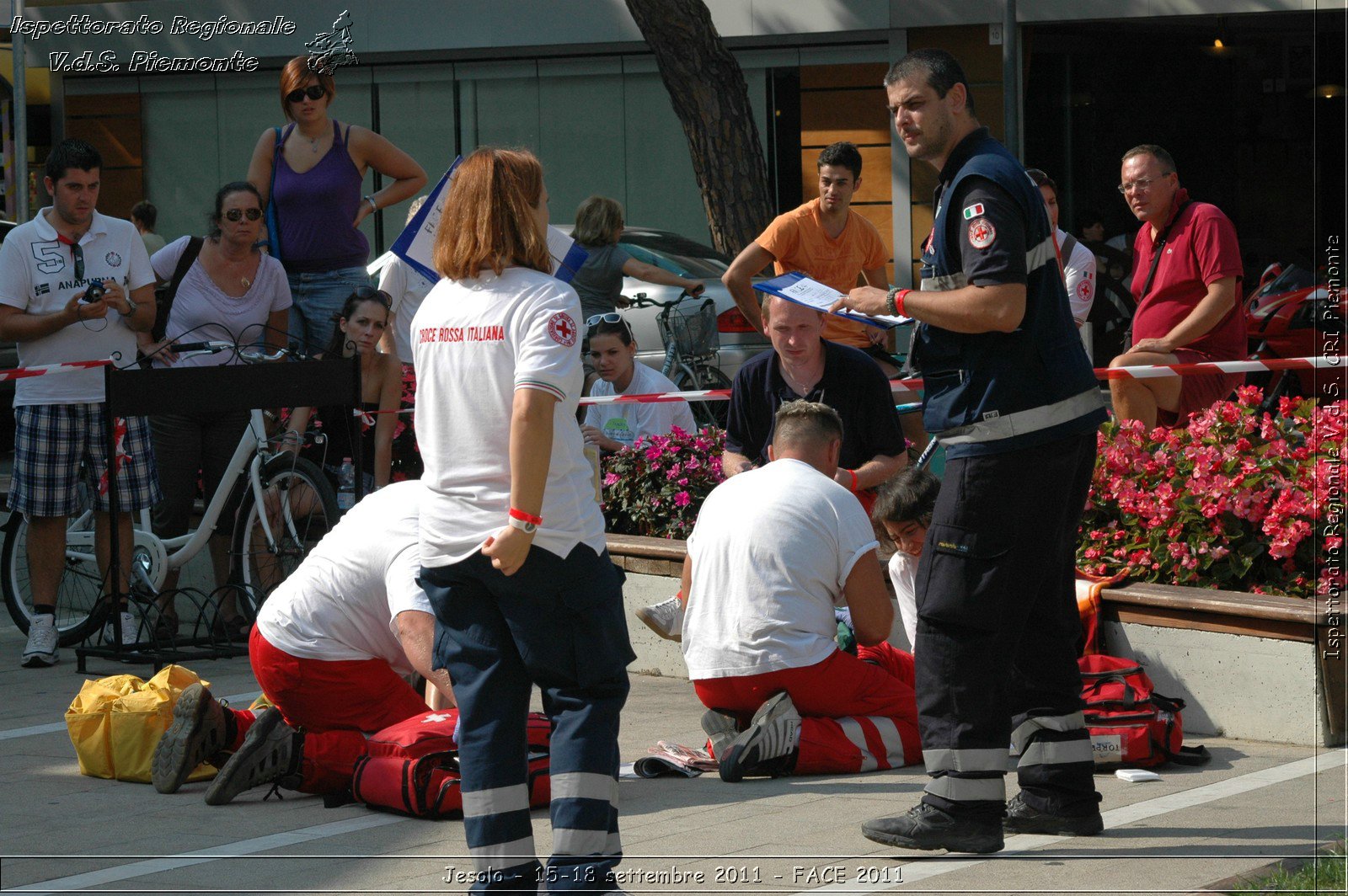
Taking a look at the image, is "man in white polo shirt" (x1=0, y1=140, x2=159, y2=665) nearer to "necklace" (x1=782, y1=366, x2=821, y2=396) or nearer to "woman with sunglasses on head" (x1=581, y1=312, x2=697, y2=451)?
"woman with sunglasses on head" (x1=581, y1=312, x2=697, y2=451)

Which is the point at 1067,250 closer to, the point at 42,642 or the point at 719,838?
the point at 719,838

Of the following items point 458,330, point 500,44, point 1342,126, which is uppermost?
point 500,44

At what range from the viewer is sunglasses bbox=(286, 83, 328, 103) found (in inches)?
361

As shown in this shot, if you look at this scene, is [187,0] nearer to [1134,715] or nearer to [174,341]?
[174,341]

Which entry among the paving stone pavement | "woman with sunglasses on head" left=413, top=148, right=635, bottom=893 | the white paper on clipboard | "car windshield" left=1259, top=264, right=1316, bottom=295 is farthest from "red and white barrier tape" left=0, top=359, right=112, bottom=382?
"car windshield" left=1259, top=264, right=1316, bottom=295

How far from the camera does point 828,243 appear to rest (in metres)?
9.00

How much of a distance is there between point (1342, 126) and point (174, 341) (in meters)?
14.0

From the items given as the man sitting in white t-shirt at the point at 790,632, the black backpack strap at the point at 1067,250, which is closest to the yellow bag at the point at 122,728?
the man sitting in white t-shirt at the point at 790,632

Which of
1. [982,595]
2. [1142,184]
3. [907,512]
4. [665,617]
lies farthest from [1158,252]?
[982,595]

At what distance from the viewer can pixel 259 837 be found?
5227mm

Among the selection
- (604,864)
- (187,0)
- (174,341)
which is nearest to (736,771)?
(604,864)

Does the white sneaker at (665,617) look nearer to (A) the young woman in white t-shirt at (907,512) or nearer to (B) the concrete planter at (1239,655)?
(A) the young woman in white t-shirt at (907,512)

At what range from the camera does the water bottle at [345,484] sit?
8930 mm

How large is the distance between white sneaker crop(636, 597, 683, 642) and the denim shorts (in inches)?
140
